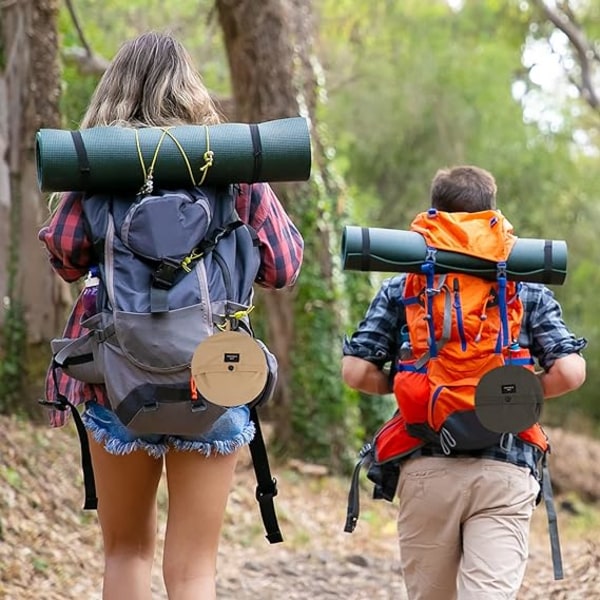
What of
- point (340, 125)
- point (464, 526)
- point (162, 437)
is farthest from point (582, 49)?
point (162, 437)

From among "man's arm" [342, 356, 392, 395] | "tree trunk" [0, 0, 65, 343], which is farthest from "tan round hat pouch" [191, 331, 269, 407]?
"tree trunk" [0, 0, 65, 343]

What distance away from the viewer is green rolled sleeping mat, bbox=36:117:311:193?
335cm

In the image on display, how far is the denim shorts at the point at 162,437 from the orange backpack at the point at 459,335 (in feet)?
2.37

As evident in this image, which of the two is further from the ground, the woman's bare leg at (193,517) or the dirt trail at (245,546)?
the woman's bare leg at (193,517)

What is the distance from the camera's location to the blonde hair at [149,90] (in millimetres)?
3570

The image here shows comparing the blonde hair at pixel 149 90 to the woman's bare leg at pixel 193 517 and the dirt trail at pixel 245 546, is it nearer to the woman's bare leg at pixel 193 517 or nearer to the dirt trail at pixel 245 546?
the woman's bare leg at pixel 193 517

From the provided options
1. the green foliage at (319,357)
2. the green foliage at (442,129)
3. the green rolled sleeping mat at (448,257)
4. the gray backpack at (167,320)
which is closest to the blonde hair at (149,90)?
the gray backpack at (167,320)

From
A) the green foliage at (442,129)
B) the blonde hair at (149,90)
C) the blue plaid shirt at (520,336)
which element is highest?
the green foliage at (442,129)

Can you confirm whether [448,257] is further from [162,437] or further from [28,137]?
[28,137]

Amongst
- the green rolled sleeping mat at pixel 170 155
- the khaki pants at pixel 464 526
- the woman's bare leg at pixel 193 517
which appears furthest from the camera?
the khaki pants at pixel 464 526

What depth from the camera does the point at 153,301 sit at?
10.7ft

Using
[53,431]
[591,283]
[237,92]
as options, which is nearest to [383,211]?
[591,283]

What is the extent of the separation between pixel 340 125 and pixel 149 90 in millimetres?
18481

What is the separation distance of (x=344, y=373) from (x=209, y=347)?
113cm
